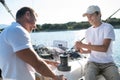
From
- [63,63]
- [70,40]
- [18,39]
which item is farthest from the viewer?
[70,40]

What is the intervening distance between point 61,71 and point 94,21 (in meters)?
0.85

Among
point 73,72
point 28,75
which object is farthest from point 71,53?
point 28,75

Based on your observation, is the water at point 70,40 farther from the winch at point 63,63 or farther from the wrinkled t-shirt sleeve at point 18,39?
the wrinkled t-shirt sleeve at point 18,39

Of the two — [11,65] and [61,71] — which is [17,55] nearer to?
[11,65]

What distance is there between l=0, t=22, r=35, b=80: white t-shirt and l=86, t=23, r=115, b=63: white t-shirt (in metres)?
1.60

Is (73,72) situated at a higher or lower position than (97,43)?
lower

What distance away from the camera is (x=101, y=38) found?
4.04 m

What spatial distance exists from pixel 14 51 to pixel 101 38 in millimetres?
1853

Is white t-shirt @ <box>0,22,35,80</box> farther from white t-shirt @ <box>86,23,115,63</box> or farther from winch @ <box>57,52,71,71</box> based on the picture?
white t-shirt @ <box>86,23,115,63</box>

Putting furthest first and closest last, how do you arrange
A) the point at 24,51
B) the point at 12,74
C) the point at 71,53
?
the point at 71,53, the point at 12,74, the point at 24,51

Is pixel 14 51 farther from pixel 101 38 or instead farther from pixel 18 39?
pixel 101 38

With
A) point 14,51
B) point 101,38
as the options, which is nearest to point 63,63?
point 101,38

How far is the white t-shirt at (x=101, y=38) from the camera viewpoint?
12.9ft

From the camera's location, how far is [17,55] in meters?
2.47
